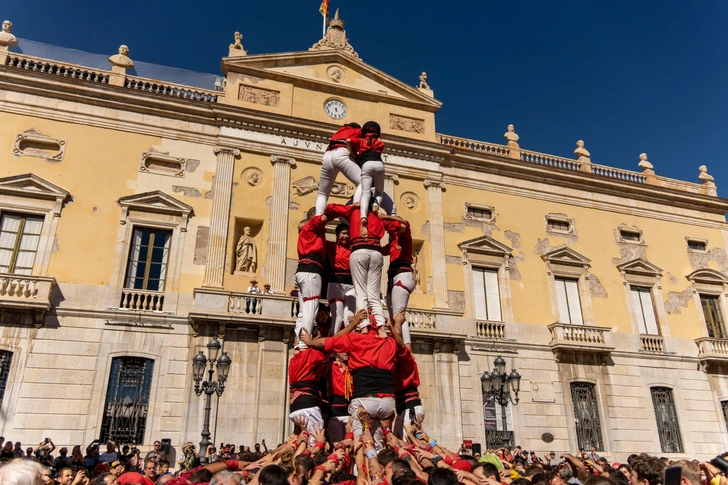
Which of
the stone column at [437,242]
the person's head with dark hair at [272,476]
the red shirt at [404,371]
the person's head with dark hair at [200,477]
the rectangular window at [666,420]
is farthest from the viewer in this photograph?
the rectangular window at [666,420]

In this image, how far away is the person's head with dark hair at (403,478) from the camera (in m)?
3.93

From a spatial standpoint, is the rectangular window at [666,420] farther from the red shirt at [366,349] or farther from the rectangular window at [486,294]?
the red shirt at [366,349]

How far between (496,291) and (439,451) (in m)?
14.6

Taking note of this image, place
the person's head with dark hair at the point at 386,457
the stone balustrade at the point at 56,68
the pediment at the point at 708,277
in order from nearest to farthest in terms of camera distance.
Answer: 1. the person's head with dark hair at the point at 386,457
2. the stone balustrade at the point at 56,68
3. the pediment at the point at 708,277

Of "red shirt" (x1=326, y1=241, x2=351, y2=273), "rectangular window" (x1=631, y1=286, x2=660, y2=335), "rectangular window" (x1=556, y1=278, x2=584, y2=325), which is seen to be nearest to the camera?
"red shirt" (x1=326, y1=241, x2=351, y2=273)

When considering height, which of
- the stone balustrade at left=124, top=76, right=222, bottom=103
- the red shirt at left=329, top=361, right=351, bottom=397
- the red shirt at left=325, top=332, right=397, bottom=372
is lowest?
the red shirt at left=329, top=361, right=351, bottom=397

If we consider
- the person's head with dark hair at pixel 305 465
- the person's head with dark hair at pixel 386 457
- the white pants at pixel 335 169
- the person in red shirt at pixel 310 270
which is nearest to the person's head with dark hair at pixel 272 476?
the person's head with dark hair at pixel 305 465

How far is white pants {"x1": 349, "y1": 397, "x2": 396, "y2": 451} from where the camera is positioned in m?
6.94

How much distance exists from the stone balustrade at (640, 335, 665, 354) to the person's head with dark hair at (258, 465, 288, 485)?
21.3 meters

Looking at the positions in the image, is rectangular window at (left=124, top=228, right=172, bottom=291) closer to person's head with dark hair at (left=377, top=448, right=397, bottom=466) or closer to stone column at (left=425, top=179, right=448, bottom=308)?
stone column at (left=425, top=179, right=448, bottom=308)

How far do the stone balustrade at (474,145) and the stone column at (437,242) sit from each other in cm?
209

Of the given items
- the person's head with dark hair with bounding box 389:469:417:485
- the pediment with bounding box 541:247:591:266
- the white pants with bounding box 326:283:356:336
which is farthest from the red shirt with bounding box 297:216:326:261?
the pediment with bounding box 541:247:591:266

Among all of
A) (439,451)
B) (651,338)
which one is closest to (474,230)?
(651,338)

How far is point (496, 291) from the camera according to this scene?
20.8 m
